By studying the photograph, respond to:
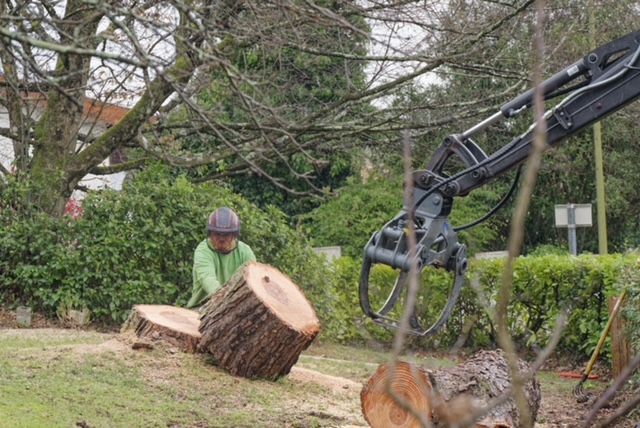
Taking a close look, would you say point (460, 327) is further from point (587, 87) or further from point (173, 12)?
point (587, 87)

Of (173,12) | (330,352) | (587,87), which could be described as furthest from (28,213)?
(587,87)

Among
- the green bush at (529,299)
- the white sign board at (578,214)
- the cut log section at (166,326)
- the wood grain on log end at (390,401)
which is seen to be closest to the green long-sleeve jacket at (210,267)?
the cut log section at (166,326)

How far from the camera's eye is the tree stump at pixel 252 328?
8.67m

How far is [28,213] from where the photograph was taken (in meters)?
13.9

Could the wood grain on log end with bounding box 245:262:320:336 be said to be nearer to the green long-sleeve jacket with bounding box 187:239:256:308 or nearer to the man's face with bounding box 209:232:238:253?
the green long-sleeve jacket with bounding box 187:239:256:308

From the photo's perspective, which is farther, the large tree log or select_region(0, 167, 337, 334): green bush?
select_region(0, 167, 337, 334): green bush

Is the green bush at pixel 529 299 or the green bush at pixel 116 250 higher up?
the green bush at pixel 116 250

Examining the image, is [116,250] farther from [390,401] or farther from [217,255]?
[390,401]

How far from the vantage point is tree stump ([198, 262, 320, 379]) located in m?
8.67

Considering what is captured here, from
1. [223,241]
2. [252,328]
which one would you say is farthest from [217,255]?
[252,328]

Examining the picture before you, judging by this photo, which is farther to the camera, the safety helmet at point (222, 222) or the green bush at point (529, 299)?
the green bush at point (529, 299)

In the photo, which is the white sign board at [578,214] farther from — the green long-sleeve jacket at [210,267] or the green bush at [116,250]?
the green long-sleeve jacket at [210,267]

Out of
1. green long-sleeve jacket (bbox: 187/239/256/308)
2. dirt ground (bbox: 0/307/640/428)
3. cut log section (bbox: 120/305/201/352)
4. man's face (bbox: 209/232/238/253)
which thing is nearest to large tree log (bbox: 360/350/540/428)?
dirt ground (bbox: 0/307/640/428)

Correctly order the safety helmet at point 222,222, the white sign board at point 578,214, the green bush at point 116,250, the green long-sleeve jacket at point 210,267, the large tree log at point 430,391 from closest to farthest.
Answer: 1. the large tree log at point 430,391
2. the green long-sleeve jacket at point 210,267
3. the safety helmet at point 222,222
4. the green bush at point 116,250
5. the white sign board at point 578,214
